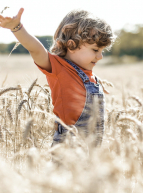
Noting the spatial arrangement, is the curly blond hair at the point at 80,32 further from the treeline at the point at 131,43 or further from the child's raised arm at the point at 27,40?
the treeline at the point at 131,43

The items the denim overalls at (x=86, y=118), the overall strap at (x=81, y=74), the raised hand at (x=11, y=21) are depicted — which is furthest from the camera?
the overall strap at (x=81, y=74)

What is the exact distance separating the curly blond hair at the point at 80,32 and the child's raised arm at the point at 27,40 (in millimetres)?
298

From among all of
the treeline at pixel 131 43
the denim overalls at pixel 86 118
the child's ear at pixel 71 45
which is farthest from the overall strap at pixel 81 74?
the treeline at pixel 131 43

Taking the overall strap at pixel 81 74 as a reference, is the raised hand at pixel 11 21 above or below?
above

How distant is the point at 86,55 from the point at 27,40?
1.64ft

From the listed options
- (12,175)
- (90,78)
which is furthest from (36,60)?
(12,175)

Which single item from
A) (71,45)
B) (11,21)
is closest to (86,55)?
(71,45)

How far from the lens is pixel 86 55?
1.78 meters

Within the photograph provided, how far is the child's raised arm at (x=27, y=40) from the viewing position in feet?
4.54

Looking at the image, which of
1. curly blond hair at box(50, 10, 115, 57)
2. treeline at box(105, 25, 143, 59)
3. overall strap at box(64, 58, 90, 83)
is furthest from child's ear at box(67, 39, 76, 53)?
treeline at box(105, 25, 143, 59)

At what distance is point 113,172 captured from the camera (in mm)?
597

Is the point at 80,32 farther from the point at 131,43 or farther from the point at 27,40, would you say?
the point at 131,43

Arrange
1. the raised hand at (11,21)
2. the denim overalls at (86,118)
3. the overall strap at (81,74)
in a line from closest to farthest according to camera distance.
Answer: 1. the raised hand at (11,21)
2. the denim overalls at (86,118)
3. the overall strap at (81,74)

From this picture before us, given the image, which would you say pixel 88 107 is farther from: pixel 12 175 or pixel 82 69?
pixel 12 175
